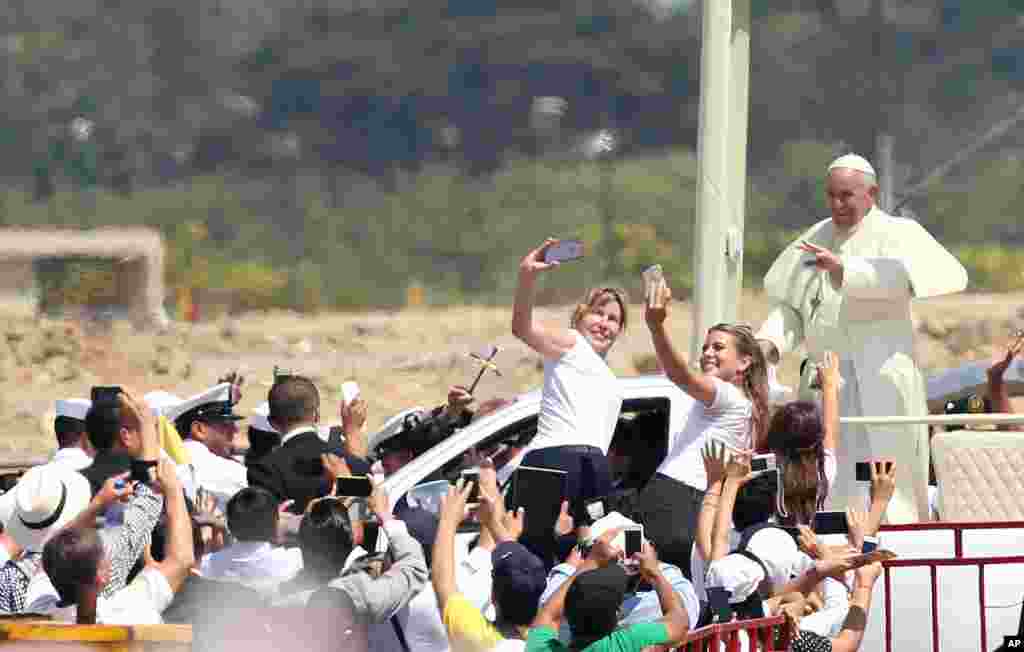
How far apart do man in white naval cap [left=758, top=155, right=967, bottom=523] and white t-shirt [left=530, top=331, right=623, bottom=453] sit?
1.13 metres

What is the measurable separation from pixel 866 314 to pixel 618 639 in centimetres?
312

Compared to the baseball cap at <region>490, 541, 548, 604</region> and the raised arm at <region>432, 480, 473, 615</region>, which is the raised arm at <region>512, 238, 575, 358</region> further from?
the baseball cap at <region>490, 541, 548, 604</region>

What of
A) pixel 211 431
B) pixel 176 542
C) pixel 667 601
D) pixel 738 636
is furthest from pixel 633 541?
pixel 211 431

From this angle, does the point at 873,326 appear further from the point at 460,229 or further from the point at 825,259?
the point at 460,229

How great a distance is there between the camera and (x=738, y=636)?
5367mm

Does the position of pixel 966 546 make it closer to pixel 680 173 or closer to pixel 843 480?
pixel 843 480

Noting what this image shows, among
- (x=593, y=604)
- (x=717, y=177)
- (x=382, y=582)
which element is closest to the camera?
(x=593, y=604)

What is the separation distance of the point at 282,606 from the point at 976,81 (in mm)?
22952

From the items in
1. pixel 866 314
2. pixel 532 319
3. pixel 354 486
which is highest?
pixel 866 314

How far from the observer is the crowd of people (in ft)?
17.3

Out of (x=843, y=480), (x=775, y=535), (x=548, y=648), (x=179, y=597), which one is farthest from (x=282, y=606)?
(x=843, y=480)

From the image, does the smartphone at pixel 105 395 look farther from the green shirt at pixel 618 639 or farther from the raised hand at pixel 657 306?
the green shirt at pixel 618 639

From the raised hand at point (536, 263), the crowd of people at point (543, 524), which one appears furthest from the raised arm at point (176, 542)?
the raised hand at point (536, 263)

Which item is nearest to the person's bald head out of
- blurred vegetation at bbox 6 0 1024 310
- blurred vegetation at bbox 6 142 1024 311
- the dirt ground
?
the dirt ground
